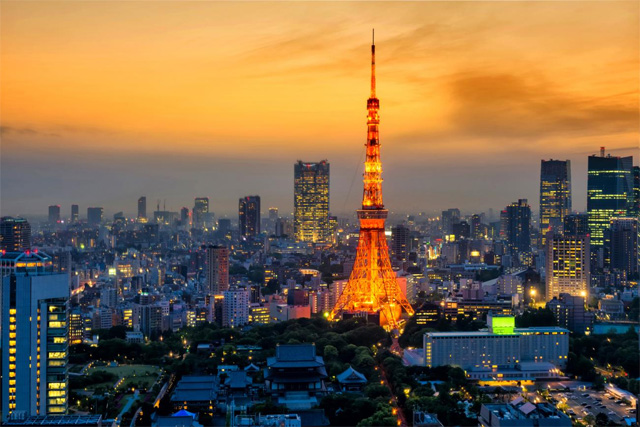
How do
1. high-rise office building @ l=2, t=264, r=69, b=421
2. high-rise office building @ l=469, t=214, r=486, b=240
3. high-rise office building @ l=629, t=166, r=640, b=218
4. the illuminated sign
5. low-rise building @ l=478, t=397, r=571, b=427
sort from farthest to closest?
1. high-rise office building @ l=469, t=214, r=486, b=240
2. high-rise office building @ l=629, t=166, r=640, b=218
3. the illuminated sign
4. high-rise office building @ l=2, t=264, r=69, b=421
5. low-rise building @ l=478, t=397, r=571, b=427

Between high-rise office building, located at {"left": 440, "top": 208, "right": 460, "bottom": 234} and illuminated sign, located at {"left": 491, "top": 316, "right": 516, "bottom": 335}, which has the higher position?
high-rise office building, located at {"left": 440, "top": 208, "right": 460, "bottom": 234}

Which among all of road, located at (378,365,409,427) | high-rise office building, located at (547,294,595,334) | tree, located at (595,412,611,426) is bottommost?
road, located at (378,365,409,427)

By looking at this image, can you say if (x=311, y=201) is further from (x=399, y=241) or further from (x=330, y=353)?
(x=330, y=353)

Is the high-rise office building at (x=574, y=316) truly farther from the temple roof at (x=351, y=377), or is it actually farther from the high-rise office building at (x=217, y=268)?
the high-rise office building at (x=217, y=268)

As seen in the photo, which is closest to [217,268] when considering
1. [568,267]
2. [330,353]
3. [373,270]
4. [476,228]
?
[373,270]

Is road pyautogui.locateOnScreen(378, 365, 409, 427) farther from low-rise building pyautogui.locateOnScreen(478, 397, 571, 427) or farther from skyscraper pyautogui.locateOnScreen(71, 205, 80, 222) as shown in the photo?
skyscraper pyautogui.locateOnScreen(71, 205, 80, 222)

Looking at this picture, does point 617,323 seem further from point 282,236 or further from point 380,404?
point 282,236

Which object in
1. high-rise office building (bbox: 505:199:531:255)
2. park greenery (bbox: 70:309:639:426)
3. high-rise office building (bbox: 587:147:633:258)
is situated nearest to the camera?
park greenery (bbox: 70:309:639:426)

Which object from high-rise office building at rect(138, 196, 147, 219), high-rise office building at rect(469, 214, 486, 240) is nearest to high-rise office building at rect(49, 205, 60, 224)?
high-rise office building at rect(138, 196, 147, 219)
